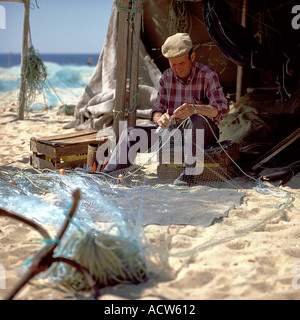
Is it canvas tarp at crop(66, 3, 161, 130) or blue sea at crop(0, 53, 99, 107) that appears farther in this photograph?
blue sea at crop(0, 53, 99, 107)

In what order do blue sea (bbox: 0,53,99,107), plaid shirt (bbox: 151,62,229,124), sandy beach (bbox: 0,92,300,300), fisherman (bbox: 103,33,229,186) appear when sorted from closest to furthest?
sandy beach (bbox: 0,92,300,300)
fisherman (bbox: 103,33,229,186)
plaid shirt (bbox: 151,62,229,124)
blue sea (bbox: 0,53,99,107)

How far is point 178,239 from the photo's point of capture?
111 inches

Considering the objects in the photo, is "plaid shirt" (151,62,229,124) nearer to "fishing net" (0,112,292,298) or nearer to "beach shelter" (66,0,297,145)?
"fishing net" (0,112,292,298)

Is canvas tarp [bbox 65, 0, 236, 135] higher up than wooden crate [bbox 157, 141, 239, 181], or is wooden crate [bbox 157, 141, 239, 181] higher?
canvas tarp [bbox 65, 0, 236, 135]

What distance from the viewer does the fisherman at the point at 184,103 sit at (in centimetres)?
391

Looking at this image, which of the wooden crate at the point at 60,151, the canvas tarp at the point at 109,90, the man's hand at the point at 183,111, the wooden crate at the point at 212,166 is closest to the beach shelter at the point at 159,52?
the canvas tarp at the point at 109,90

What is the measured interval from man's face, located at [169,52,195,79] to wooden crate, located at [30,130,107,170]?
116cm

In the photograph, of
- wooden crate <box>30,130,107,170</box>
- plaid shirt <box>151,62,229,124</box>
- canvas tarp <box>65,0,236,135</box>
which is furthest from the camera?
canvas tarp <box>65,0,236,135</box>

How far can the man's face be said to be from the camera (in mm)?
3975

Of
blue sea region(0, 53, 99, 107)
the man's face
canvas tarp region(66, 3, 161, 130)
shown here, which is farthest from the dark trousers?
blue sea region(0, 53, 99, 107)

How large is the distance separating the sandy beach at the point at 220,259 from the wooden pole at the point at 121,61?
1.79 metres

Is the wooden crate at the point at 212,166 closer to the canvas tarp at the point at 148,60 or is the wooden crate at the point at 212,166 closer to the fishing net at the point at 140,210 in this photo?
the fishing net at the point at 140,210

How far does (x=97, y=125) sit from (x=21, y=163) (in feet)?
5.51
